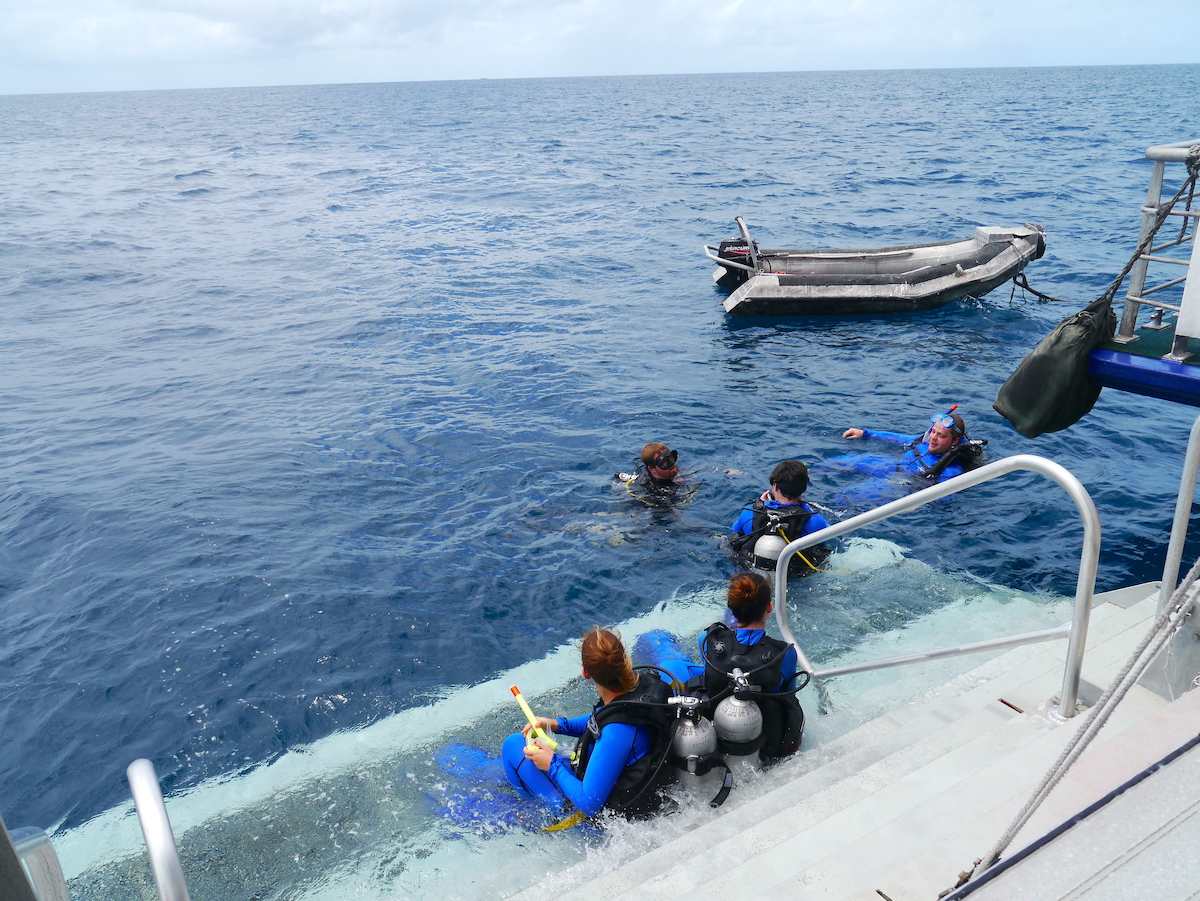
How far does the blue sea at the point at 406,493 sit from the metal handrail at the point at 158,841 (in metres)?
2.45

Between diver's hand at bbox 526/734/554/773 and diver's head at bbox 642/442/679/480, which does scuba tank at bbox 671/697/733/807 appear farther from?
diver's head at bbox 642/442/679/480

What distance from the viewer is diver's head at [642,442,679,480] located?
7805 mm

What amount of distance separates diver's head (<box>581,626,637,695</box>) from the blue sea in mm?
887

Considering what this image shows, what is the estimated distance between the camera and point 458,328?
54.8 feet

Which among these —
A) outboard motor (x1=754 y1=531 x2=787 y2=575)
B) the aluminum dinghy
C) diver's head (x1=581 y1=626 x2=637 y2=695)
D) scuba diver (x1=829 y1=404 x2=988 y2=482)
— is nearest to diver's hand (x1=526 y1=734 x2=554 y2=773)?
diver's head (x1=581 y1=626 x2=637 y2=695)

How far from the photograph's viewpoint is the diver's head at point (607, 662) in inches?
147

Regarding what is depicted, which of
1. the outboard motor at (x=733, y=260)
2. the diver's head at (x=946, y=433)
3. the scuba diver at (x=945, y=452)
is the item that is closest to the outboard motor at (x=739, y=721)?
the scuba diver at (x=945, y=452)

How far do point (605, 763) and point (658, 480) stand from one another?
4702 mm

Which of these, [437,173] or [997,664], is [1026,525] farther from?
[437,173]

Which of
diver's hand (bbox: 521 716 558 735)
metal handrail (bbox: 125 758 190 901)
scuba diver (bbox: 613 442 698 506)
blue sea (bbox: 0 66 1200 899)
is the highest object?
metal handrail (bbox: 125 758 190 901)

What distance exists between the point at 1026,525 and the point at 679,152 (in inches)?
1809

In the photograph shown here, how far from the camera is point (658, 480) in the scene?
8336mm

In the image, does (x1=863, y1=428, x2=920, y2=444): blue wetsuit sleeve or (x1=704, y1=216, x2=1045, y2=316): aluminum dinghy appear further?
(x1=704, y1=216, x2=1045, y2=316): aluminum dinghy

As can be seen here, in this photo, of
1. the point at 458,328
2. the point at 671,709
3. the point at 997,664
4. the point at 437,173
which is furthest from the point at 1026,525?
the point at 437,173
